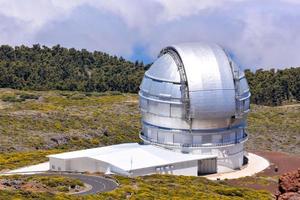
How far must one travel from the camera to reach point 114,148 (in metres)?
71.5

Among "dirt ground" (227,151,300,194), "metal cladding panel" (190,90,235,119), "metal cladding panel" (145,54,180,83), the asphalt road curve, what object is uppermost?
"metal cladding panel" (145,54,180,83)

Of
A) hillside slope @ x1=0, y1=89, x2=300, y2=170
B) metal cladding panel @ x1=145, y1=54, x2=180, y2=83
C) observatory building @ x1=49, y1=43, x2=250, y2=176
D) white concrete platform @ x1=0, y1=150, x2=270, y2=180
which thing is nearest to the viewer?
white concrete platform @ x1=0, y1=150, x2=270, y2=180

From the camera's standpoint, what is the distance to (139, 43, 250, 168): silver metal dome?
6831cm

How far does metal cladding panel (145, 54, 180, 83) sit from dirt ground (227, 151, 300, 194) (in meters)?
12.1

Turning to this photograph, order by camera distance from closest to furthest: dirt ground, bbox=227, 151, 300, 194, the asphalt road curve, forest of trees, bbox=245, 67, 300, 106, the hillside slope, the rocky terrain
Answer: the rocky terrain → the asphalt road curve → dirt ground, bbox=227, 151, 300, 194 → the hillside slope → forest of trees, bbox=245, 67, 300, 106

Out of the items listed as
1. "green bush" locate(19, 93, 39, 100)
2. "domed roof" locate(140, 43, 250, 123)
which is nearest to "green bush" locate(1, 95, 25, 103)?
"green bush" locate(19, 93, 39, 100)

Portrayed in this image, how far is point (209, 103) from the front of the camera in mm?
68125

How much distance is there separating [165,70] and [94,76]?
9220cm

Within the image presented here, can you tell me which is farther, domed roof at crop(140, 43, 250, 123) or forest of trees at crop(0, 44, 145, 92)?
forest of trees at crop(0, 44, 145, 92)

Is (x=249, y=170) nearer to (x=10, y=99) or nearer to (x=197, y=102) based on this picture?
(x=197, y=102)

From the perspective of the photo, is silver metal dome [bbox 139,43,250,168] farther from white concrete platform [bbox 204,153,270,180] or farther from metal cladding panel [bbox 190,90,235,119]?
white concrete platform [bbox 204,153,270,180]

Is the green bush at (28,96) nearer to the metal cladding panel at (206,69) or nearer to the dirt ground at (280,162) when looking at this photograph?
the dirt ground at (280,162)

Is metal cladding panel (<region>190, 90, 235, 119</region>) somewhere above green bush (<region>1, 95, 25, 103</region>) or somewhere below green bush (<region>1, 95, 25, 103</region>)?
above

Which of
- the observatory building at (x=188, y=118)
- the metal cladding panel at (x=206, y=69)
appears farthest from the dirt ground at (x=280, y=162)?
the metal cladding panel at (x=206, y=69)
